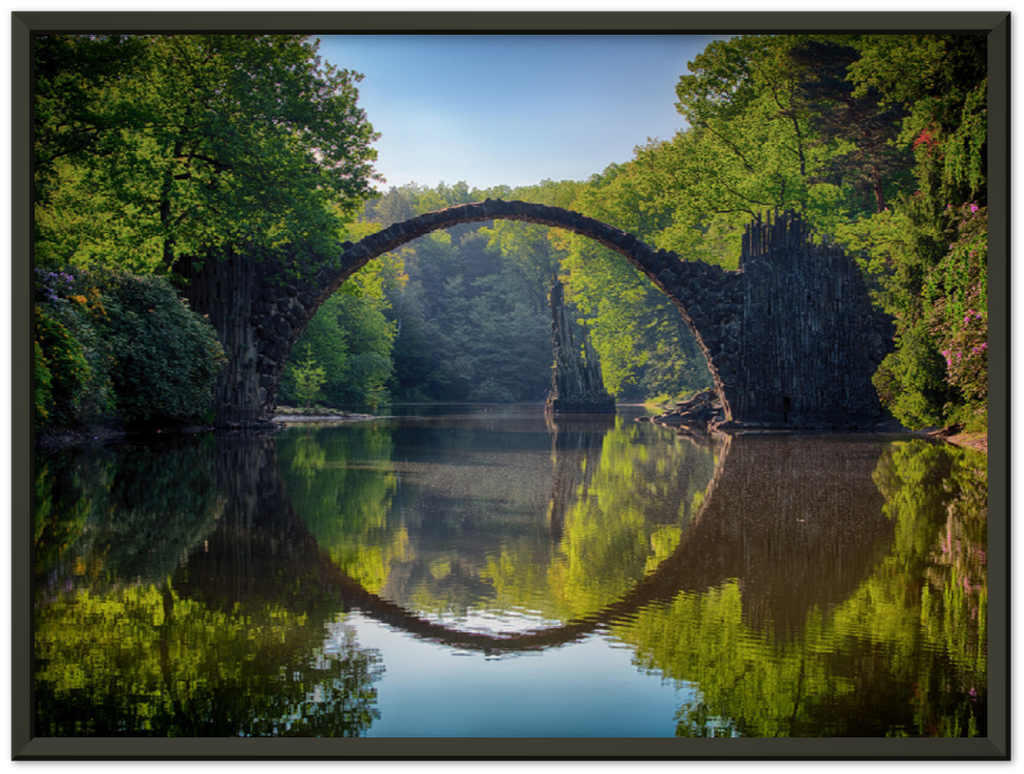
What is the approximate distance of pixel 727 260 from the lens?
1120 inches

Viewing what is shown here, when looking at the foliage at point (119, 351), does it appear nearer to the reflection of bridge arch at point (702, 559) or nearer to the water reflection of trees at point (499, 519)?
the water reflection of trees at point (499, 519)

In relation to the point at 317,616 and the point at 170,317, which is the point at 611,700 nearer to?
the point at 317,616

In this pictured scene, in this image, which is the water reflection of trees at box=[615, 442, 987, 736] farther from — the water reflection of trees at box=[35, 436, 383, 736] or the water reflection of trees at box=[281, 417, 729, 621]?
the water reflection of trees at box=[35, 436, 383, 736]

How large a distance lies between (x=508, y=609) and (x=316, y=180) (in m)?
15.0

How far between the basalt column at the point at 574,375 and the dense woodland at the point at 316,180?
439 cm

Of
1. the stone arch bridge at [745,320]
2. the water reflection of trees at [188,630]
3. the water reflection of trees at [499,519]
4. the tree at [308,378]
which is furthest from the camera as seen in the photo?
the tree at [308,378]

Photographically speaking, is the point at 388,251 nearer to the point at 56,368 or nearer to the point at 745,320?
the point at 745,320

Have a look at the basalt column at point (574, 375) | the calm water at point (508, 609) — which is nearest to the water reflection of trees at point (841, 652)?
the calm water at point (508, 609)

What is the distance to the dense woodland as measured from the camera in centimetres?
1270

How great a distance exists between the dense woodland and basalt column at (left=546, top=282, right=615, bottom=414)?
14.4 ft

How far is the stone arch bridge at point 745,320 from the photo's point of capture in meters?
17.5

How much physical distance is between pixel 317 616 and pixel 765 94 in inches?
909
